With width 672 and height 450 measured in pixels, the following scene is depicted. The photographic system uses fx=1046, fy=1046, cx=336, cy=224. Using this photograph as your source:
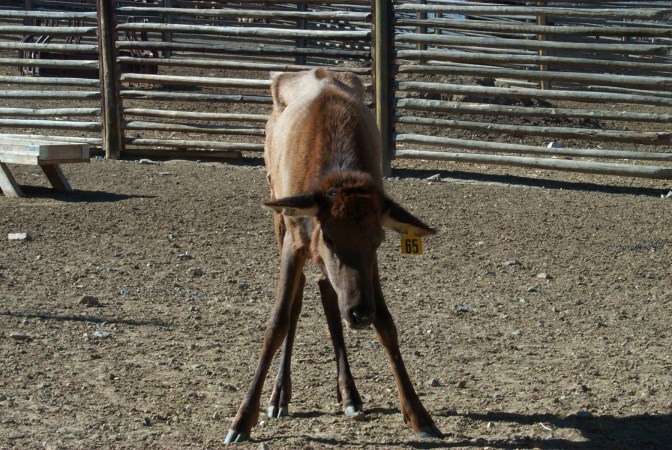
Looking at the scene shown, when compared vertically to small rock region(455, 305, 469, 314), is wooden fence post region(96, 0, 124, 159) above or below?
above

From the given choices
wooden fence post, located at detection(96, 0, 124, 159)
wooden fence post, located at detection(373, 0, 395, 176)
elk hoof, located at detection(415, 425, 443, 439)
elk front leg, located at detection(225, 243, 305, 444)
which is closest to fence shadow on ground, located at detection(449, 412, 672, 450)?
elk hoof, located at detection(415, 425, 443, 439)

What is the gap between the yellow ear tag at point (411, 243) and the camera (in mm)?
5008

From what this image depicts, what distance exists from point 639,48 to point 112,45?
21.1 ft

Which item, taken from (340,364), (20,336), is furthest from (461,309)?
(20,336)

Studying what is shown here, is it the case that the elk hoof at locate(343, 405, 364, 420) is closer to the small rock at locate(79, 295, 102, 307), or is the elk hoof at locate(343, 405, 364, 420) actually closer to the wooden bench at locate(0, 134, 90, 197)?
the small rock at locate(79, 295, 102, 307)

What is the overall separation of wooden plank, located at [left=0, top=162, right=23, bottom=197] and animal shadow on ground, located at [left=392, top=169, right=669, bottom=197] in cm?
417

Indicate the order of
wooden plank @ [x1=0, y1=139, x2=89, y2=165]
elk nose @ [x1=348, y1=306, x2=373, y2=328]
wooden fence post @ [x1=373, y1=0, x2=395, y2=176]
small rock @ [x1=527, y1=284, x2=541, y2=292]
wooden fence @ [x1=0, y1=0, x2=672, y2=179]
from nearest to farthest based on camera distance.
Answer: elk nose @ [x1=348, y1=306, x2=373, y2=328] → small rock @ [x1=527, y1=284, x2=541, y2=292] → wooden plank @ [x1=0, y1=139, x2=89, y2=165] → wooden fence @ [x1=0, y1=0, x2=672, y2=179] → wooden fence post @ [x1=373, y1=0, x2=395, y2=176]

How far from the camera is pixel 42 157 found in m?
10.1

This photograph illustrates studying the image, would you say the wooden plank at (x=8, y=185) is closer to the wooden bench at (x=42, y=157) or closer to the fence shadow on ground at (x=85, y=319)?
the wooden bench at (x=42, y=157)

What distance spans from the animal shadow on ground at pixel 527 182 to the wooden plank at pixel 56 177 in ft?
12.2

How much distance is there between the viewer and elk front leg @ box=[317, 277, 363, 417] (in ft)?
17.0

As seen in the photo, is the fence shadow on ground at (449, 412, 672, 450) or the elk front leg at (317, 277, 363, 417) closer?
the fence shadow on ground at (449, 412, 672, 450)

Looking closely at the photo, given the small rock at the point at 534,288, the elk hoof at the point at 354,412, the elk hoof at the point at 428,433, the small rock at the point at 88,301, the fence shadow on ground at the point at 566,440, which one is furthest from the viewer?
the small rock at the point at 534,288

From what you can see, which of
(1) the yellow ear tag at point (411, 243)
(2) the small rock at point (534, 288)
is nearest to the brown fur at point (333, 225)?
(1) the yellow ear tag at point (411, 243)
